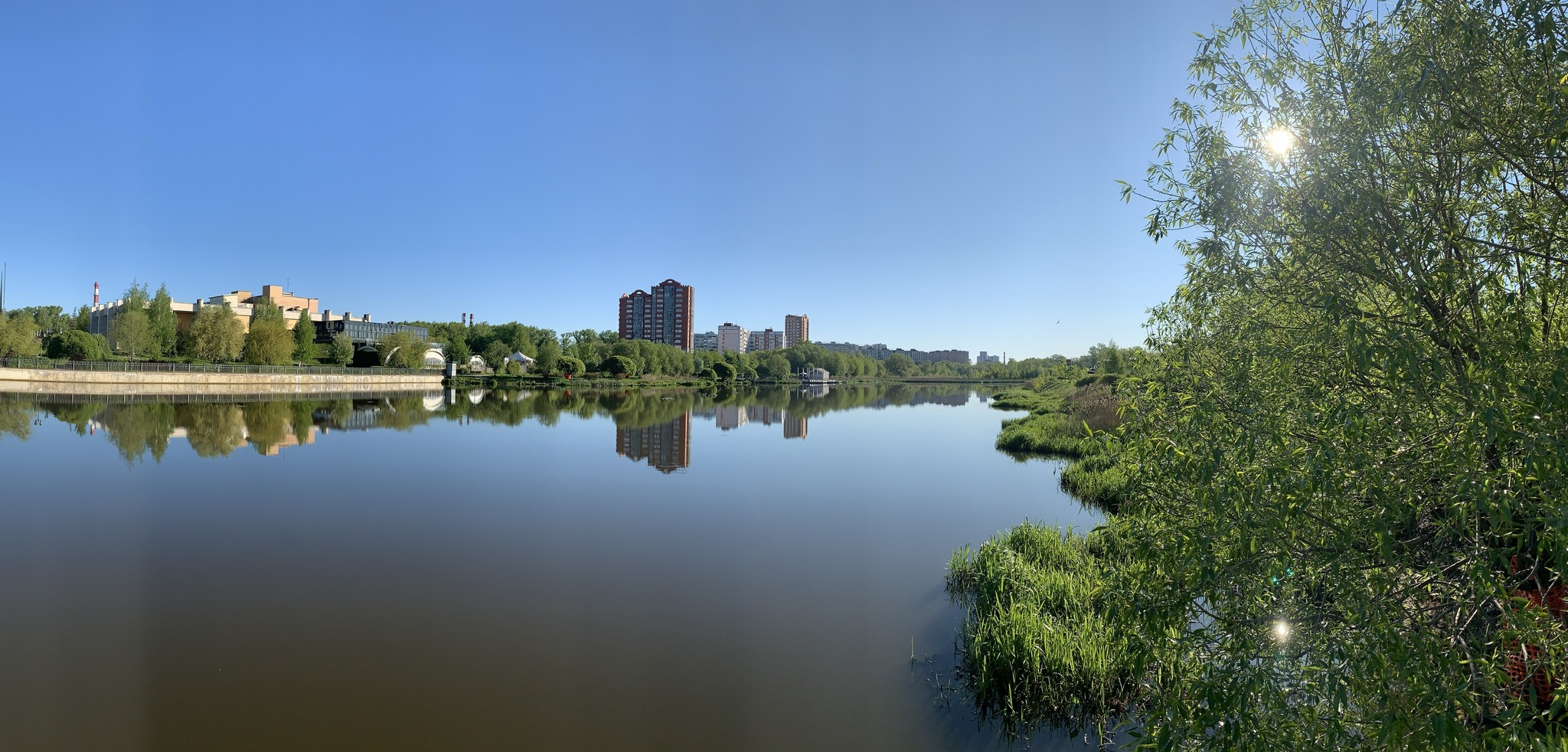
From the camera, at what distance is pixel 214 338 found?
192ft

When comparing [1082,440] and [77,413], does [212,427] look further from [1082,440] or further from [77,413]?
[1082,440]

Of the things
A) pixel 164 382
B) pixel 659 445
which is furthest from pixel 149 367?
pixel 659 445

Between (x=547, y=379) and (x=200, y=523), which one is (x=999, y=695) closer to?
(x=200, y=523)

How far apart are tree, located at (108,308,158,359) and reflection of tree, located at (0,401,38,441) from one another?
23.8 metres

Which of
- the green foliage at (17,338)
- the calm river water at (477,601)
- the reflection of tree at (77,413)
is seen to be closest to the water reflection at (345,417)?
the reflection of tree at (77,413)

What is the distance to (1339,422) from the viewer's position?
3699 mm

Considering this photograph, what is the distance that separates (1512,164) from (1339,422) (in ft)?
5.70

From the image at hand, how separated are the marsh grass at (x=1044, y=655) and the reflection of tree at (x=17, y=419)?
3025 centimetres

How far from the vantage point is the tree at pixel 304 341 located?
237 feet

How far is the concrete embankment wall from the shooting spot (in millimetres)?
44969

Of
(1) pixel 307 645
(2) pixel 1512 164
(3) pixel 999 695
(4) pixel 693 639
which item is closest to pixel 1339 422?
(2) pixel 1512 164

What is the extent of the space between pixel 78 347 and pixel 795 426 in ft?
182

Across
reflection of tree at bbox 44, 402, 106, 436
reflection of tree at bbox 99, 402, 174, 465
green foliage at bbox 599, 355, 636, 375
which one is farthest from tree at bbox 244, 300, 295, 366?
green foliage at bbox 599, 355, 636, 375

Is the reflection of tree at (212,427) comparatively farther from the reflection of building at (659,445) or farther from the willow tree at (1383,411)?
the willow tree at (1383,411)
